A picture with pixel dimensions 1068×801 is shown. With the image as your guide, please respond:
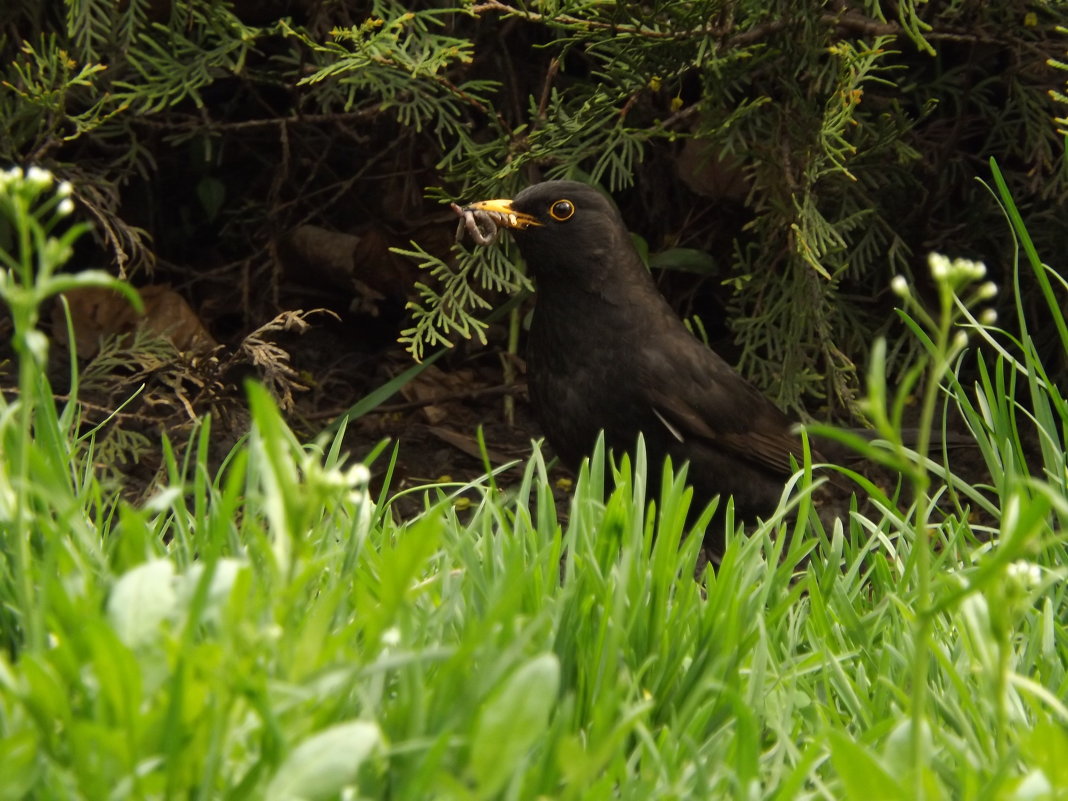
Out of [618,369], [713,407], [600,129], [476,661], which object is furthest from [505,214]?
[476,661]

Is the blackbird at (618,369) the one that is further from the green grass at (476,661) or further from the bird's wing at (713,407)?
the green grass at (476,661)

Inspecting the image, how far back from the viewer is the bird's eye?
3.52m

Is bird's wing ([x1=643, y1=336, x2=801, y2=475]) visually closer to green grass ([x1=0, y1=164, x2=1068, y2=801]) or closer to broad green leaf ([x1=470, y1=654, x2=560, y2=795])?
green grass ([x1=0, y1=164, x2=1068, y2=801])

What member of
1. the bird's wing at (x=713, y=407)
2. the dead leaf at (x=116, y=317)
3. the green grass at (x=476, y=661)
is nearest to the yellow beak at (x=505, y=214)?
the bird's wing at (x=713, y=407)

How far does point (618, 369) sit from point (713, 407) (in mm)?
265

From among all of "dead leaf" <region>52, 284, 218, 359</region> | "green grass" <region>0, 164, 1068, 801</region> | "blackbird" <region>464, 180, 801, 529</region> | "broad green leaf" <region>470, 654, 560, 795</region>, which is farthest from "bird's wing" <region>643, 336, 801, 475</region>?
"broad green leaf" <region>470, 654, 560, 795</region>

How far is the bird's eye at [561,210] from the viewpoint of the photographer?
352 cm

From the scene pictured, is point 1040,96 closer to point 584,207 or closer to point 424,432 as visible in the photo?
point 584,207

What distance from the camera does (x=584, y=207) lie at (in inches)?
140

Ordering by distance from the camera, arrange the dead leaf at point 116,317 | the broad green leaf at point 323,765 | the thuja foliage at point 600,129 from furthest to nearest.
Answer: the dead leaf at point 116,317, the thuja foliage at point 600,129, the broad green leaf at point 323,765

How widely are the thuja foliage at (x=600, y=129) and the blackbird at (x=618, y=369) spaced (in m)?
0.10

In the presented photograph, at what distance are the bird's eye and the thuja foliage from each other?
105 mm

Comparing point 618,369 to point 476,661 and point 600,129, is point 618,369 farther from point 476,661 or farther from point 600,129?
point 476,661

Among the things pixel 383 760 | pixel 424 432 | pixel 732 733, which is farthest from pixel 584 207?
pixel 383 760
